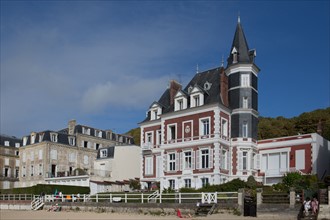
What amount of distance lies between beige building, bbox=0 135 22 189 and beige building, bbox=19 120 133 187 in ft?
12.3

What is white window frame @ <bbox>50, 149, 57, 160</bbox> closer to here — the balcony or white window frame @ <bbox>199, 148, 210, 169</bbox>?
the balcony

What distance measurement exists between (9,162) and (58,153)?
1154 centimetres

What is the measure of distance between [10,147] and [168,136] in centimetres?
3398

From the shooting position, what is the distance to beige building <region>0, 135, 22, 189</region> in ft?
201

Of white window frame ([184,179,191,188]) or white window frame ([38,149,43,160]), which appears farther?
white window frame ([38,149,43,160])

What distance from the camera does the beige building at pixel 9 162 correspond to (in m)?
61.2

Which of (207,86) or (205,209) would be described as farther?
(207,86)

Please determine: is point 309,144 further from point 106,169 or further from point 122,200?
point 106,169

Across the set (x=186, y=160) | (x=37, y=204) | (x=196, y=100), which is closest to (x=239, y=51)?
(x=196, y=100)

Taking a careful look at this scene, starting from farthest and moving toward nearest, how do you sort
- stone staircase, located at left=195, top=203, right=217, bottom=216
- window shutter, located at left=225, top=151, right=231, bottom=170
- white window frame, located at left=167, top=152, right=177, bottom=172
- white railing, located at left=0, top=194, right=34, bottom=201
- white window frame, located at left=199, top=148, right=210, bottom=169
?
white railing, located at left=0, top=194, right=34, bottom=201
white window frame, located at left=167, top=152, right=177, bottom=172
window shutter, located at left=225, top=151, right=231, bottom=170
white window frame, located at left=199, top=148, right=210, bottom=169
stone staircase, located at left=195, top=203, right=217, bottom=216

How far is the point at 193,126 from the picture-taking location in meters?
36.1

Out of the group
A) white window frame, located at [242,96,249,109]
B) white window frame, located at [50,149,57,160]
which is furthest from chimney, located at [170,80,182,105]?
white window frame, located at [50,149,57,160]

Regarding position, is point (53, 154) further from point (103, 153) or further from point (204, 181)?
point (204, 181)

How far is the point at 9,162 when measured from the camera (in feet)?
205
